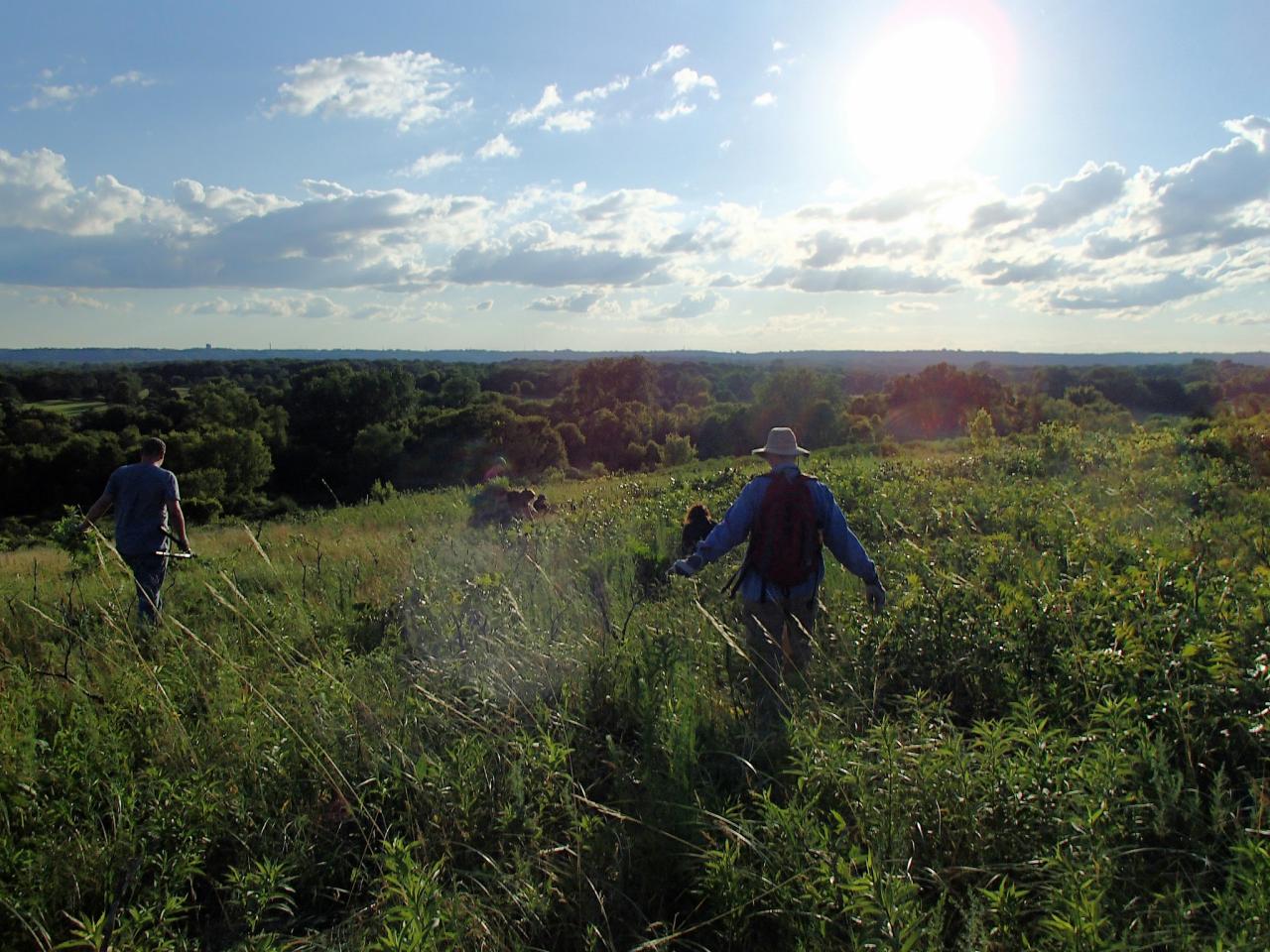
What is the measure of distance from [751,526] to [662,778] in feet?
6.16

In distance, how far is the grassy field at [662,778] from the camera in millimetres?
2643

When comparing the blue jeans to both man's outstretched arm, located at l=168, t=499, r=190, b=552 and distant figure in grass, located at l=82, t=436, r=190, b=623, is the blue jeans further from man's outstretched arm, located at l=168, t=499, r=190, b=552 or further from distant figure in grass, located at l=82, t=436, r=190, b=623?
man's outstretched arm, located at l=168, t=499, r=190, b=552

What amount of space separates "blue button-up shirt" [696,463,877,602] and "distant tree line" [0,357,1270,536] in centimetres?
3586

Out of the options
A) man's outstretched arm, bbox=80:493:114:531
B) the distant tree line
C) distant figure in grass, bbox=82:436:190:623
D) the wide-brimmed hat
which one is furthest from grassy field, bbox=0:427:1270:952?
the distant tree line

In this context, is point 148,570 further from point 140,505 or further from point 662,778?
point 662,778

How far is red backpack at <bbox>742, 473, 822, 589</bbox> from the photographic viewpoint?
190 inches

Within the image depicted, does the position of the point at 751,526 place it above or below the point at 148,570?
above

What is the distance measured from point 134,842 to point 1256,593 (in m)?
5.23

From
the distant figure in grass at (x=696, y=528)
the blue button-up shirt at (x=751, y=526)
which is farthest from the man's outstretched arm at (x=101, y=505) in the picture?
the blue button-up shirt at (x=751, y=526)

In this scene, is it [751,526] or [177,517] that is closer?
[751,526]

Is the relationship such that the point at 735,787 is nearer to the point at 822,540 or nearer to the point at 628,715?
the point at 628,715

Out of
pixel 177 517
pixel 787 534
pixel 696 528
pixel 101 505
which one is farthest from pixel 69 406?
pixel 787 534

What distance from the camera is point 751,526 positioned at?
4.95m

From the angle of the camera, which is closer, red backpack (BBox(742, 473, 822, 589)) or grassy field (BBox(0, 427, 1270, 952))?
grassy field (BBox(0, 427, 1270, 952))
